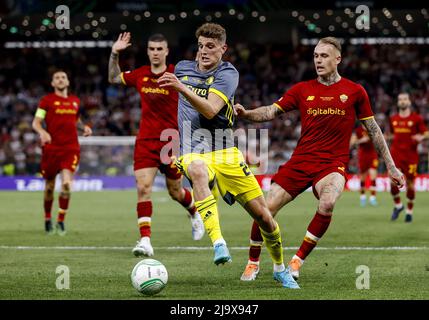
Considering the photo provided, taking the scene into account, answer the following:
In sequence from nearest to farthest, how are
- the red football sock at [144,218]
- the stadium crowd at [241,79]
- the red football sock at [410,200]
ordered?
the red football sock at [144,218]
the red football sock at [410,200]
the stadium crowd at [241,79]

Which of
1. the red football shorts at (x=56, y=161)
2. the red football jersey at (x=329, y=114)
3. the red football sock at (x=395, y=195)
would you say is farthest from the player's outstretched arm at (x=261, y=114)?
the red football sock at (x=395, y=195)

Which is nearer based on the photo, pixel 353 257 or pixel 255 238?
pixel 255 238

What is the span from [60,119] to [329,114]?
669cm

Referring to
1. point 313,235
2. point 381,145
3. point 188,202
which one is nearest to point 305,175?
point 313,235

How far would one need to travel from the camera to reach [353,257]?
11477 millimetres

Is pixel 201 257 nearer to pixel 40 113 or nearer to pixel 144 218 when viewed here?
pixel 144 218

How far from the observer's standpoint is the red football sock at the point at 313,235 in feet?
30.5

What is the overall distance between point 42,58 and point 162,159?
31608 millimetres

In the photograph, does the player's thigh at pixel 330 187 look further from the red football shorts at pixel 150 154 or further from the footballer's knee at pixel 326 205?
the red football shorts at pixel 150 154

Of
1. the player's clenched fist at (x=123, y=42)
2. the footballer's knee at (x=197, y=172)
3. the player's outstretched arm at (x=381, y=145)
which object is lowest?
the footballer's knee at (x=197, y=172)

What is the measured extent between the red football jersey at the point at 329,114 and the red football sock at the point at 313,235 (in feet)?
2.15

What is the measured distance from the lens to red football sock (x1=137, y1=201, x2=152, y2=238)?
11.8 meters
